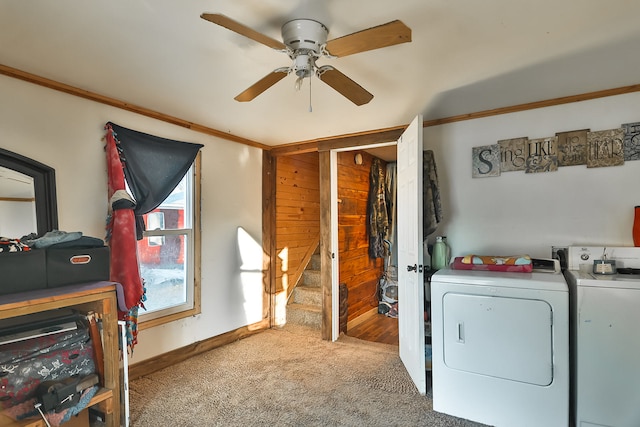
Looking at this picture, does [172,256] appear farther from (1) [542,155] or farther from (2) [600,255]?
(2) [600,255]

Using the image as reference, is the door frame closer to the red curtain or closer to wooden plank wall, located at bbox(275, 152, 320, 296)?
wooden plank wall, located at bbox(275, 152, 320, 296)

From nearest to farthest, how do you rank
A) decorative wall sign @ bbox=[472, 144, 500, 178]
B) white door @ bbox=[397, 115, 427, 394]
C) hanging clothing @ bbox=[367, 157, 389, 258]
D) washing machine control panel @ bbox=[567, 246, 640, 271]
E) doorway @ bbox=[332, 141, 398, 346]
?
washing machine control panel @ bbox=[567, 246, 640, 271] < white door @ bbox=[397, 115, 427, 394] < decorative wall sign @ bbox=[472, 144, 500, 178] < doorway @ bbox=[332, 141, 398, 346] < hanging clothing @ bbox=[367, 157, 389, 258]

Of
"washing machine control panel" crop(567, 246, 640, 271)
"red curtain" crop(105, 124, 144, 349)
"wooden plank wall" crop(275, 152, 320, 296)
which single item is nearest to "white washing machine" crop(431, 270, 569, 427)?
"washing machine control panel" crop(567, 246, 640, 271)

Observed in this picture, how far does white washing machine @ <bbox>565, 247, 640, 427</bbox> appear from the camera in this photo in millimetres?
1816

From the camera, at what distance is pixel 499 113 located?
274 centimetres

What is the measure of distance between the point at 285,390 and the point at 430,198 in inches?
71.8

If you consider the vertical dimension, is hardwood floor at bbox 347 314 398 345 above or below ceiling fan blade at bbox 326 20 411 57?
below

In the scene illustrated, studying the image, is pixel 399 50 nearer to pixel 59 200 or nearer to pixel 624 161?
pixel 624 161

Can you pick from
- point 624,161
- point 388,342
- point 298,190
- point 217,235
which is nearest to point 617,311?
point 624,161

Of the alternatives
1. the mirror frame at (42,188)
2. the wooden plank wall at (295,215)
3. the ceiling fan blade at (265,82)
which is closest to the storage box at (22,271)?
the mirror frame at (42,188)

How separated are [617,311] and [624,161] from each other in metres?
1.13

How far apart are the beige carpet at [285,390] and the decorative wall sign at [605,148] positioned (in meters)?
1.96

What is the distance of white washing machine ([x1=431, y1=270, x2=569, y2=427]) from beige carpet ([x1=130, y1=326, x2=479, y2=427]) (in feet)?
0.75

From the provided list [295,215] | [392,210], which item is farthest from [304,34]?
[392,210]
